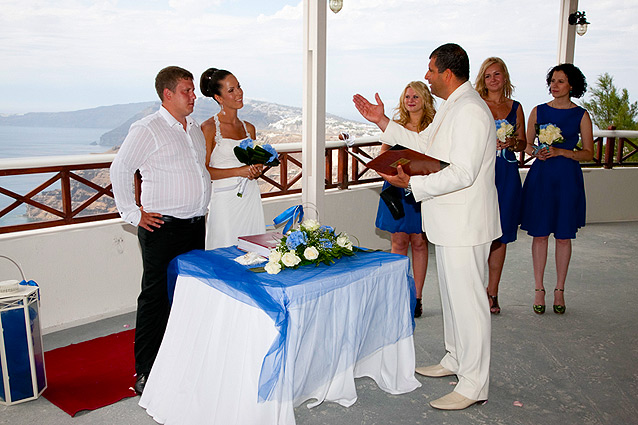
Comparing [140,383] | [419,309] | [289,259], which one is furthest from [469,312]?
[140,383]

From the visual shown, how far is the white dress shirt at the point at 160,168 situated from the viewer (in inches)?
118

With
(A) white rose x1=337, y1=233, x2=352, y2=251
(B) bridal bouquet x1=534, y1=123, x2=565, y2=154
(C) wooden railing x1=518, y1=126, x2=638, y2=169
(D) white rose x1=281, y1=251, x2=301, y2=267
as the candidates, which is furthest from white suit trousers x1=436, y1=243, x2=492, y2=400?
(C) wooden railing x1=518, y1=126, x2=638, y2=169

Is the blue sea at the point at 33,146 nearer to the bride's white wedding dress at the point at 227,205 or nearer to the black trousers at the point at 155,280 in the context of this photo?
the bride's white wedding dress at the point at 227,205

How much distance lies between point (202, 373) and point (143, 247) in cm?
83

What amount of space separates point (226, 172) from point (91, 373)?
1.45 m

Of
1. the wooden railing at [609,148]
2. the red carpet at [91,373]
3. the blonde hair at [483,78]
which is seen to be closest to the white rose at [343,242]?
the red carpet at [91,373]

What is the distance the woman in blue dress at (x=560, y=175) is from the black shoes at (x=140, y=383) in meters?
2.94

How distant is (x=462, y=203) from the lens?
9.34 feet

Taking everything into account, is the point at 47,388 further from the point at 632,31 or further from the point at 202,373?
the point at 632,31

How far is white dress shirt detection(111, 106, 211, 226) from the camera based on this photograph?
9.80 ft

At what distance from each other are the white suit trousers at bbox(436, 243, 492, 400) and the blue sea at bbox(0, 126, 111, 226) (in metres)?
2.92

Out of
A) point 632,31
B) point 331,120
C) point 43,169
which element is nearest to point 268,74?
point 331,120

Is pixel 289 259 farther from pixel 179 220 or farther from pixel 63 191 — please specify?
pixel 63 191

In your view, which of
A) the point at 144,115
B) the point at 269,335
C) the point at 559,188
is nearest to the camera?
the point at 269,335
